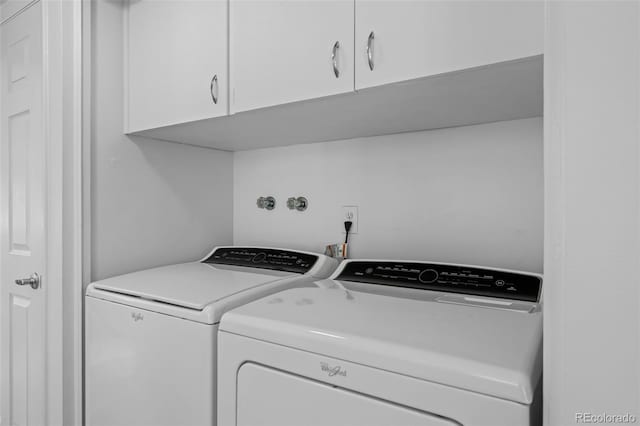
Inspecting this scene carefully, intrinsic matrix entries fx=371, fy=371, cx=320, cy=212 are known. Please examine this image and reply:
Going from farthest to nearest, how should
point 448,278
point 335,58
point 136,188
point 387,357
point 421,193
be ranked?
point 136,188 → point 421,193 → point 448,278 → point 335,58 → point 387,357

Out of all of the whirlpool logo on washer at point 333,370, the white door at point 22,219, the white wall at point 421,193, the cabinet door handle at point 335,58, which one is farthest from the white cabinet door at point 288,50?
the white door at point 22,219

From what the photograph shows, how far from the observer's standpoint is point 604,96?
1.44 feet

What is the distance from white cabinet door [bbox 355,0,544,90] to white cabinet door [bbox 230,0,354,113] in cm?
6

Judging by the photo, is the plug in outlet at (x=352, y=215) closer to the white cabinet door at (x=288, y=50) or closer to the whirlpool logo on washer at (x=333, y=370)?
the white cabinet door at (x=288, y=50)

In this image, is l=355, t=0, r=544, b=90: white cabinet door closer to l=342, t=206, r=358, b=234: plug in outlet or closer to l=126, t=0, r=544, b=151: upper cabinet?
l=126, t=0, r=544, b=151: upper cabinet

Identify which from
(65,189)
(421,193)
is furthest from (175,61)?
(421,193)

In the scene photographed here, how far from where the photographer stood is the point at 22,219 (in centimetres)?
169

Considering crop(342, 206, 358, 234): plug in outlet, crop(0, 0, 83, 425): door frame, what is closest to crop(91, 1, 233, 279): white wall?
crop(0, 0, 83, 425): door frame

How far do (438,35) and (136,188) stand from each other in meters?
1.38

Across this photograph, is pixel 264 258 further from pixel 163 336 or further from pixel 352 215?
pixel 163 336

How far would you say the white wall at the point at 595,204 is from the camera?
0.42 meters

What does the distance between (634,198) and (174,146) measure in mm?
1779

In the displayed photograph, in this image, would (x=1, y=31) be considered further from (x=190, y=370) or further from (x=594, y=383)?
(x=594, y=383)

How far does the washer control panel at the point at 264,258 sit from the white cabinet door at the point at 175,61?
0.66 m
